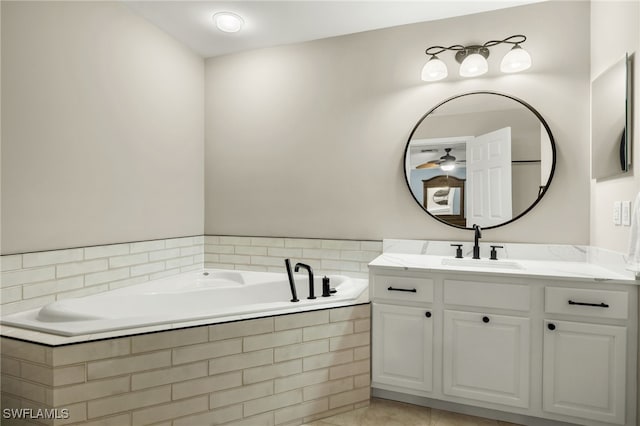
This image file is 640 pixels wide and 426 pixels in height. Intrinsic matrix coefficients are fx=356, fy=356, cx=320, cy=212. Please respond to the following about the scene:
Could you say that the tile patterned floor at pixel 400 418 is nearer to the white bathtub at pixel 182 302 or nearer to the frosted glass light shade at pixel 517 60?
the white bathtub at pixel 182 302

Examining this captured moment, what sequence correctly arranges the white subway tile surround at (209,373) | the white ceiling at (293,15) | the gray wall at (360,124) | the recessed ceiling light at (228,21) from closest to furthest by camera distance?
the white subway tile surround at (209,373) → the gray wall at (360,124) → the white ceiling at (293,15) → the recessed ceiling light at (228,21)

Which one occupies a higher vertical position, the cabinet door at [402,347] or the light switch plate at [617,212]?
the light switch plate at [617,212]

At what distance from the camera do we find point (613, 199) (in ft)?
6.69

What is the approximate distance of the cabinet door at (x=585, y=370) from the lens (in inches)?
69.1

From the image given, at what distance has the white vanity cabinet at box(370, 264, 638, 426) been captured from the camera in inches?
69.5

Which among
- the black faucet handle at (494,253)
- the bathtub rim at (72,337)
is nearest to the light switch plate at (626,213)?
the black faucet handle at (494,253)

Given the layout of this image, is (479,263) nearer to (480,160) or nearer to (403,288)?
(403,288)

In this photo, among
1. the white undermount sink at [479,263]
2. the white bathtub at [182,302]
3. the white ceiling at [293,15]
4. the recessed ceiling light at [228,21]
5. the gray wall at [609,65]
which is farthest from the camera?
the recessed ceiling light at [228,21]

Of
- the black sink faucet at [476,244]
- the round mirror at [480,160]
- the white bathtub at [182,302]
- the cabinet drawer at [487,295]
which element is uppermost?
the round mirror at [480,160]

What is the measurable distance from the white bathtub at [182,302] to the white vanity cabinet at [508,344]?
0.36m

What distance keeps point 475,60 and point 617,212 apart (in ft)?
4.27

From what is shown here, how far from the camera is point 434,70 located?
8.39 feet

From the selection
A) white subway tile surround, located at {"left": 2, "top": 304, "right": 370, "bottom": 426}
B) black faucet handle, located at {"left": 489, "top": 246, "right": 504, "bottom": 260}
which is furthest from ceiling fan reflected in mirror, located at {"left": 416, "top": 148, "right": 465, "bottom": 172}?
white subway tile surround, located at {"left": 2, "top": 304, "right": 370, "bottom": 426}

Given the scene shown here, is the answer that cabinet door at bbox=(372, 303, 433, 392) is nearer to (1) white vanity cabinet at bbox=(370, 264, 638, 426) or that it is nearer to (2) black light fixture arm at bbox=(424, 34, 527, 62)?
(1) white vanity cabinet at bbox=(370, 264, 638, 426)
